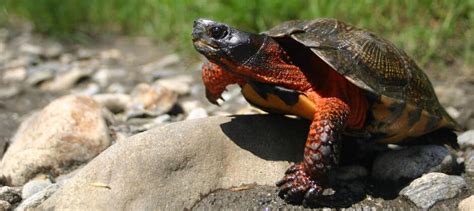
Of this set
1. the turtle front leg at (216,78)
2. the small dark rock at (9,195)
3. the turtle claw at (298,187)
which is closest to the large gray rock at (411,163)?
the turtle claw at (298,187)

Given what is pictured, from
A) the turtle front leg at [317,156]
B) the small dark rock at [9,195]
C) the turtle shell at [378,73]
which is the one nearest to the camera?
the turtle front leg at [317,156]

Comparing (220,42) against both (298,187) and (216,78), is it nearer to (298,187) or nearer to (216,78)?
(216,78)

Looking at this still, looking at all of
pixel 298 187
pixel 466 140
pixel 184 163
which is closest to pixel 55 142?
pixel 184 163

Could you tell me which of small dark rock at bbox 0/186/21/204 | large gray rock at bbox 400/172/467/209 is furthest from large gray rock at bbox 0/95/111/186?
large gray rock at bbox 400/172/467/209

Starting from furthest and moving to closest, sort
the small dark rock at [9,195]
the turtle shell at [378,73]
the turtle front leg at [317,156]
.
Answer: the small dark rock at [9,195] < the turtle shell at [378,73] < the turtle front leg at [317,156]

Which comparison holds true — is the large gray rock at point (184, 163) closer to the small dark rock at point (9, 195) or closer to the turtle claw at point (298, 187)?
the turtle claw at point (298, 187)

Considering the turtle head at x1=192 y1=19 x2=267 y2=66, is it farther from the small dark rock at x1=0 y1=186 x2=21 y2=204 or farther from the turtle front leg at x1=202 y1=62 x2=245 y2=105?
the small dark rock at x1=0 y1=186 x2=21 y2=204
